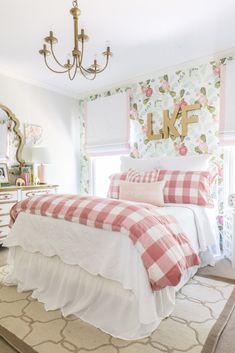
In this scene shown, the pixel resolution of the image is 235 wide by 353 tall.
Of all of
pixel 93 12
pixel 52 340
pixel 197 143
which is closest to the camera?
pixel 52 340

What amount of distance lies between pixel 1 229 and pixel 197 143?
2775 mm

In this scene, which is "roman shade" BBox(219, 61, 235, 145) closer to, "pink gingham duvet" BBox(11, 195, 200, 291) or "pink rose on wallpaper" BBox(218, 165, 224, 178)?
"pink rose on wallpaper" BBox(218, 165, 224, 178)

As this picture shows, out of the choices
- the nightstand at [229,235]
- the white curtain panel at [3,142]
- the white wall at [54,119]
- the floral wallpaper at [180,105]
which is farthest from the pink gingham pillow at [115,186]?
the white curtain panel at [3,142]

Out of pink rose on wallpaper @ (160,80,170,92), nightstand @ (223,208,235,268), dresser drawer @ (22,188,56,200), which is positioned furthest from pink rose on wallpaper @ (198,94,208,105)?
dresser drawer @ (22,188,56,200)

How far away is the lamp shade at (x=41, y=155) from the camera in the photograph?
12.3 feet

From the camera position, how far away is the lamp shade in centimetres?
375

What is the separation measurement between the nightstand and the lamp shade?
2.58m

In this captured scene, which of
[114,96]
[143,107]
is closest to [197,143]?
[143,107]

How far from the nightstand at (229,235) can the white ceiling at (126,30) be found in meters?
1.93

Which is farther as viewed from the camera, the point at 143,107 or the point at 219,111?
the point at 143,107

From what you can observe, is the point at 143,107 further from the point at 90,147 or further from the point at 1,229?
the point at 1,229

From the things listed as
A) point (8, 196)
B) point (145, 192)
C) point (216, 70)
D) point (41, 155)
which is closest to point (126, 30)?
point (216, 70)

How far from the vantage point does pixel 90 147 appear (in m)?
4.46

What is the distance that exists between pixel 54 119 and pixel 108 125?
95 cm
